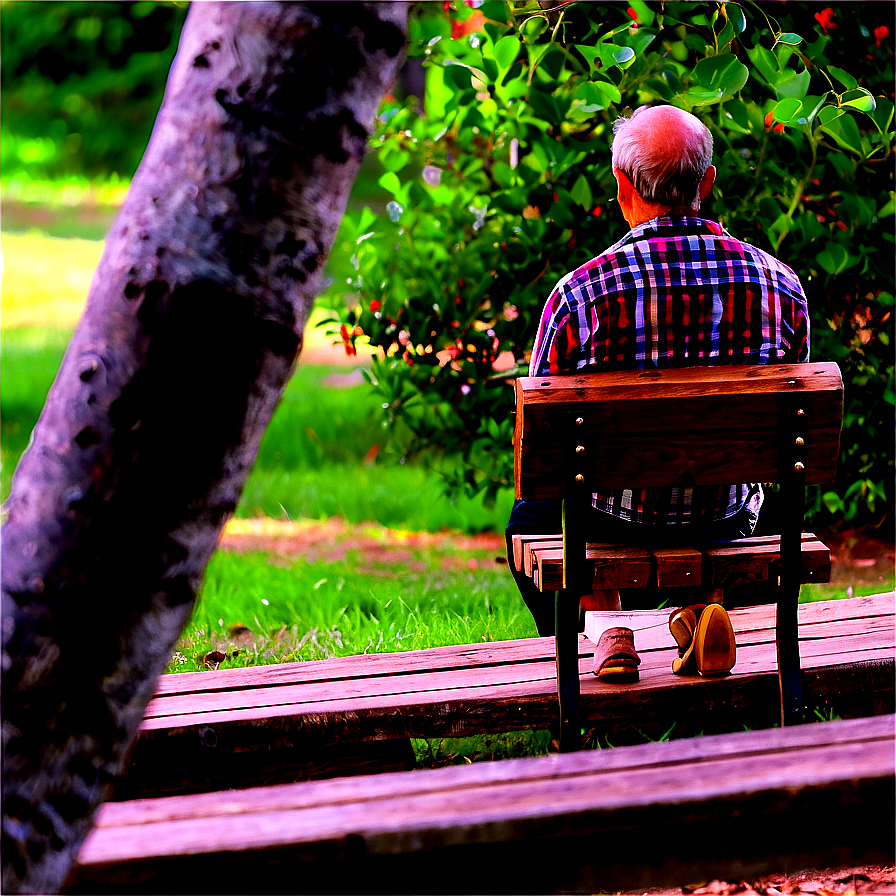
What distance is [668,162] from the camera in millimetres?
3023

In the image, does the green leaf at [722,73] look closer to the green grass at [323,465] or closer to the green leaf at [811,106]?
the green leaf at [811,106]

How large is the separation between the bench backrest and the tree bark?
111cm

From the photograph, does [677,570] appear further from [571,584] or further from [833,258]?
[833,258]

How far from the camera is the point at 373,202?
63.5 feet

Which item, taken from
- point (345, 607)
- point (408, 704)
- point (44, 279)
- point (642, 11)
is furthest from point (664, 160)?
point (44, 279)

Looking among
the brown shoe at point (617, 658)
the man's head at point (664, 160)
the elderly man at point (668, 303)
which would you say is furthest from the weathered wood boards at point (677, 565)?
the man's head at point (664, 160)

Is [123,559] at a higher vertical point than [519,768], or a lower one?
higher

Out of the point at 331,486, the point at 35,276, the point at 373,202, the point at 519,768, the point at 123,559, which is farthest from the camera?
the point at 373,202

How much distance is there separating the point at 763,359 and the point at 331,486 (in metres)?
4.49

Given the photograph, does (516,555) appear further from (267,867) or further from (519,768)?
(267,867)

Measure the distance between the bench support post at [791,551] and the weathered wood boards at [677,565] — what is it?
0.05 meters

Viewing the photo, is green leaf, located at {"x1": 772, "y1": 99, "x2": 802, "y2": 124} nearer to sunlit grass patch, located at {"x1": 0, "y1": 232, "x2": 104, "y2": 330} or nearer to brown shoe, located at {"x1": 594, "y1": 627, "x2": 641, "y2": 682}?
brown shoe, located at {"x1": 594, "y1": 627, "x2": 641, "y2": 682}

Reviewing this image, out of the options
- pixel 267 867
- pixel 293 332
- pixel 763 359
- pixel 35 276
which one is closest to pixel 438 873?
pixel 267 867

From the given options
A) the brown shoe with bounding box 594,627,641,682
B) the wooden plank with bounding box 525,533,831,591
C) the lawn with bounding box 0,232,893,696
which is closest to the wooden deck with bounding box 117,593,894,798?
the brown shoe with bounding box 594,627,641,682
